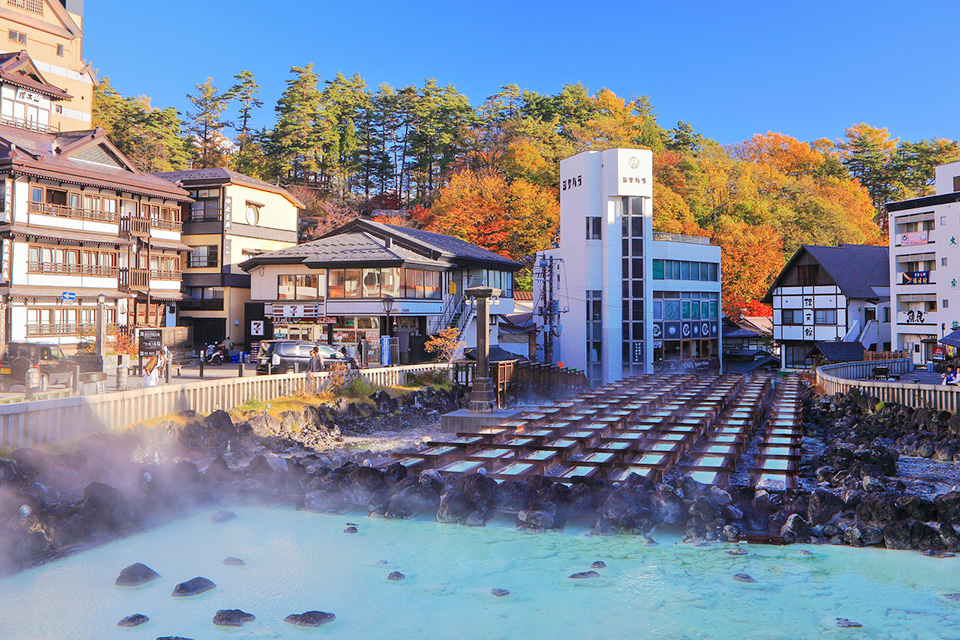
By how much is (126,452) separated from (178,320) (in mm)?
28004

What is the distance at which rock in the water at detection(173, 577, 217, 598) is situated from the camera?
9.91 metres

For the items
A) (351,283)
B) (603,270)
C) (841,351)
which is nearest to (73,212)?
(351,283)

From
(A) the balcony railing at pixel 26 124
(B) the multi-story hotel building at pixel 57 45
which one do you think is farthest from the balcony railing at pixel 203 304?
(B) the multi-story hotel building at pixel 57 45

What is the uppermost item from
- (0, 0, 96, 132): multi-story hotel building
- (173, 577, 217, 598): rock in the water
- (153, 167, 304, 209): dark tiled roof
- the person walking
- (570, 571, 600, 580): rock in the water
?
(0, 0, 96, 132): multi-story hotel building

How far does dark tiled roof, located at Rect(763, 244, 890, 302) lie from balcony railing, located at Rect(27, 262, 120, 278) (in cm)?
4345

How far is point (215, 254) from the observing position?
136 ft

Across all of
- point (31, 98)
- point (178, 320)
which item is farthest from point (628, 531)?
point (31, 98)

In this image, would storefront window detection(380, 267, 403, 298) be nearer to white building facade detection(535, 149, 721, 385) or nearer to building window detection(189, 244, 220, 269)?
white building facade detection(535, 149, 721, 385)

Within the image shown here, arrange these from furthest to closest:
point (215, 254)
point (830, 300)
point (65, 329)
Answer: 1. point (830, 300)
2. point (215, 254)
3. point (65, 329)

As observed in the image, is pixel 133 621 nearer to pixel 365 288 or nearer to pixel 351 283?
pixel 365 288

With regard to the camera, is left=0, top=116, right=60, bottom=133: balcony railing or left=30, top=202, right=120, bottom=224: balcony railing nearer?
left=30, top=202, right=120, bottom=224: balcony railing

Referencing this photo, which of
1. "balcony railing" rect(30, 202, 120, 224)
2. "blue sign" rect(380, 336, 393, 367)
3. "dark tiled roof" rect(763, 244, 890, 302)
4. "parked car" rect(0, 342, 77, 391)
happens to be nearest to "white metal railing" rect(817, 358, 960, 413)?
"dark tiled roof" rect(763, 244, 890, 302)

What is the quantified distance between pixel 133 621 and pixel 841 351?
147 ft

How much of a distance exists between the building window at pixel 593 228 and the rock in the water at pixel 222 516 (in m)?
31.3
